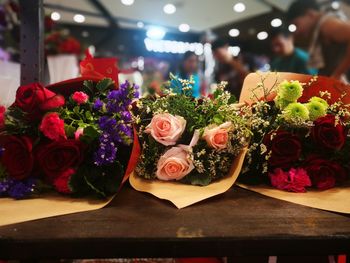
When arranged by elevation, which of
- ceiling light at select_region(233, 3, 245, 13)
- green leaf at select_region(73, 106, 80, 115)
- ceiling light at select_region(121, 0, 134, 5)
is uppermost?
ceiling light at select_region(121, 0, 134, 5)

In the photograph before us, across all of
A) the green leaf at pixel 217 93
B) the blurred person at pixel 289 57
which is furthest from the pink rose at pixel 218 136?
the blurred person at pixel 289 57

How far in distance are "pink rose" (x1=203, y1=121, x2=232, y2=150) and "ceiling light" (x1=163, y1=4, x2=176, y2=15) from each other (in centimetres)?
441

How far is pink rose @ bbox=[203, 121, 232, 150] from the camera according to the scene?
3.01 feet

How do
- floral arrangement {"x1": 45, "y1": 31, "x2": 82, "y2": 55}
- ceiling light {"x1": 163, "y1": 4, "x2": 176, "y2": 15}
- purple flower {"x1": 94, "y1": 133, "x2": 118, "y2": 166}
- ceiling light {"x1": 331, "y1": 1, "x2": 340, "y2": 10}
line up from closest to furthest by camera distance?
purple flower {"x1": 94, "y1": 133, "x2": 118, "y2": 166} → floral arrangement {"x1": 45, "y1": 31, "x2": 82, "y2": 55} → ceiling light {"x1": 331, "y1": 1, "x2": 340, "y2": 10} → ceiling light {"x1": 163, "y1": 4, "x2": 176, "y2": 15}

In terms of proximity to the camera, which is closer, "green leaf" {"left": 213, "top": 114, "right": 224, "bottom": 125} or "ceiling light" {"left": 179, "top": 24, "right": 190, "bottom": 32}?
"green leaf" {"left": 213, "top": 114, "right": 224, "bottom": 125}

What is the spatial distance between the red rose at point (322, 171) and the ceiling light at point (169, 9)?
14.7 feet

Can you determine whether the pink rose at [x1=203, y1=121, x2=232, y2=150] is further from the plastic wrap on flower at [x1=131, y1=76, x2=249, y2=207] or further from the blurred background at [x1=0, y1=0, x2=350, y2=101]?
the blurred background at [x1=0, y1=0, x2=350, y2=101]

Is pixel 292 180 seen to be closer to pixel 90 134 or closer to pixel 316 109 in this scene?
pixel 316 109

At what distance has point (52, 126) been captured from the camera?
0.82 metres

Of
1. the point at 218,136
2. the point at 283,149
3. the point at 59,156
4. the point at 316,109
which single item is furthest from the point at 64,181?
the point at 316,109

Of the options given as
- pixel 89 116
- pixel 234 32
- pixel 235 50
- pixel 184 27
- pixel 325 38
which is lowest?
pixel 89 116

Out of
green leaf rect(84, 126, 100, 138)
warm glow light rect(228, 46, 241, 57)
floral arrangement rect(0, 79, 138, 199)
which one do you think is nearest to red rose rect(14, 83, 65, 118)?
floral arrangement rect(0, 79, 138, 199)

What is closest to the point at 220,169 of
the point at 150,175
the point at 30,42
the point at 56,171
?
the point at 150,175

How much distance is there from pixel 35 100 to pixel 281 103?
67 centimetres
